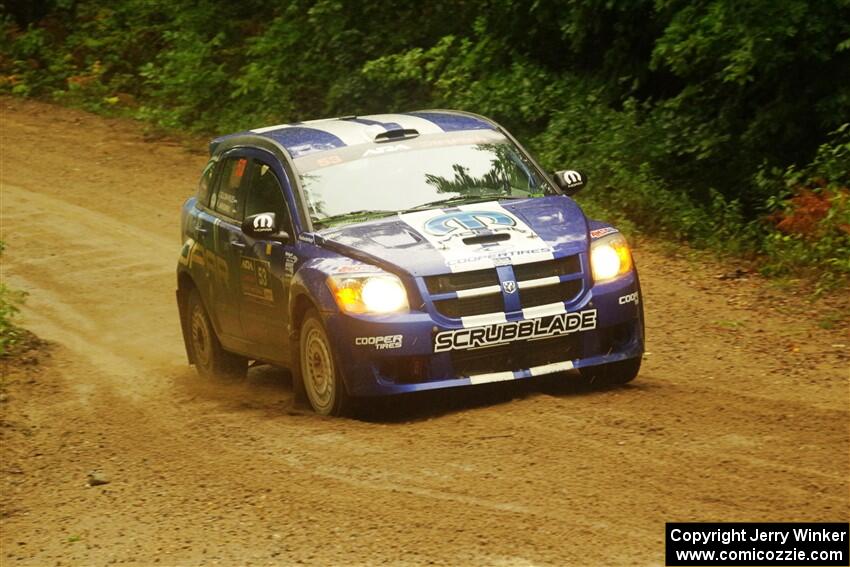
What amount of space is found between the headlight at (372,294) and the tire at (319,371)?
0.27m

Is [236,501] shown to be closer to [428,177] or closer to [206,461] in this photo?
[206,461]

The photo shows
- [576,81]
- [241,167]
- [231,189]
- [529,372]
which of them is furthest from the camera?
[576,81]

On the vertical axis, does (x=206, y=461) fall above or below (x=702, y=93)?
below

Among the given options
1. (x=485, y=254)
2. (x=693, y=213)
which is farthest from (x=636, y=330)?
(x=693, y=213)

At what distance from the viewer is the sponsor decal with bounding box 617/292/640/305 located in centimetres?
864

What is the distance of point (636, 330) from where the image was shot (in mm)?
8805

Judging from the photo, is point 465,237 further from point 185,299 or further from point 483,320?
point 185,299

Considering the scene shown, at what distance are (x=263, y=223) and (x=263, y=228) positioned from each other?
4 cm

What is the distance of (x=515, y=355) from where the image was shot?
842 centimetres

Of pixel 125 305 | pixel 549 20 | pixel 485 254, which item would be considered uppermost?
pixel 549 20

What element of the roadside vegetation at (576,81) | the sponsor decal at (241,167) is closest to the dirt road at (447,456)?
Result: the sponsor decal at (241,167)

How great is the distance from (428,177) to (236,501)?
3159 millimetres

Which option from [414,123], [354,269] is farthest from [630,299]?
[414,123]

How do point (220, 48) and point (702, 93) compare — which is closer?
point (702, 93)
